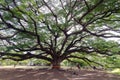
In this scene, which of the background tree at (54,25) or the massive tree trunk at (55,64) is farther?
the massive tree trunk at (55,64)

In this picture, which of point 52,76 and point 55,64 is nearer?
point 52,76

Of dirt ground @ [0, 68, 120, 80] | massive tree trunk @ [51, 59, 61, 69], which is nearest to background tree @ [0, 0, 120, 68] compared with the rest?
massive tree trunk @ [51, 59, 61, 69]

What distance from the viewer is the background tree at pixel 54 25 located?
8.48m

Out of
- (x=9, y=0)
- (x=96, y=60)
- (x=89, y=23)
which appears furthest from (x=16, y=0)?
(x=96, y=60)

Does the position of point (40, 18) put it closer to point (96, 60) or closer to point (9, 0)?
point (9, 0)

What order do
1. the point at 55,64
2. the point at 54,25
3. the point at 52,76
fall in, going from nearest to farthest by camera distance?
the point at 52,76
the point at 54,25
the point at 55,64

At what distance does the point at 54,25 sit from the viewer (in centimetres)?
899

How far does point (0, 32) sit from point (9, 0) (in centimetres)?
285

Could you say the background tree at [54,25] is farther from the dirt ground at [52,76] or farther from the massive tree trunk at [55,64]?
the dirt ground at [52,76]

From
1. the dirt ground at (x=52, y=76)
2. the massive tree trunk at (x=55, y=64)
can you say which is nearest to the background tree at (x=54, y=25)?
the massive tree trunk at (x=55, y=64)

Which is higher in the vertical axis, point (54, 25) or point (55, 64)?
point (54, 25)

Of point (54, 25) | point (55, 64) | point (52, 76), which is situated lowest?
point (52, 76)

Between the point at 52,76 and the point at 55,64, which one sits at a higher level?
the point at 55,64

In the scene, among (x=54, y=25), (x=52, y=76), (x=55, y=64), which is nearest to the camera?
(x=52, y=76)
